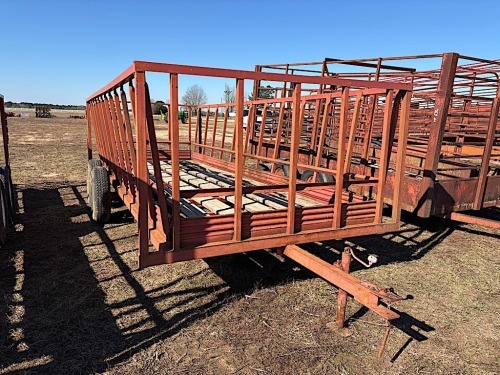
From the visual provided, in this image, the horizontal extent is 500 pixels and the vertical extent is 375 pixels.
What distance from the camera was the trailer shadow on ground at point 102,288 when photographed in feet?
9.43

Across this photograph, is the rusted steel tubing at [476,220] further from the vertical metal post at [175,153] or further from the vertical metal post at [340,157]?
the vertical metal post at [175,153]

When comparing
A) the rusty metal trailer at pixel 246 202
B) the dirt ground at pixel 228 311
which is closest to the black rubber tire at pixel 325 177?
the dirt ground at pixel 228 311

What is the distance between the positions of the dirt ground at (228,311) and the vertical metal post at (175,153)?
0.90 metres

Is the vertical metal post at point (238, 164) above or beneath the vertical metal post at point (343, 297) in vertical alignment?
above

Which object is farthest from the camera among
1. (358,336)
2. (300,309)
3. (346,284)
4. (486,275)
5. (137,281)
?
(486,275)

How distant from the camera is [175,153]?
2.69m

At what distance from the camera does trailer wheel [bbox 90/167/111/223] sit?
536 cm

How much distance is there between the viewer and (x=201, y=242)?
293 centimetres

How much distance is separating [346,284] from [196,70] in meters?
1.84

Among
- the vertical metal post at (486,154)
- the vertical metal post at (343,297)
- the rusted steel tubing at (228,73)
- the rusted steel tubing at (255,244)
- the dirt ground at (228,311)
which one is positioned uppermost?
the rusted steel tubing at (228,73)

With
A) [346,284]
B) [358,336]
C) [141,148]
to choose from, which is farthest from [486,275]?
[141,148]

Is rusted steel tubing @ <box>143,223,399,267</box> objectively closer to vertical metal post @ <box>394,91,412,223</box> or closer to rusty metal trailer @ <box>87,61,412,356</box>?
rusty metal trailer @ <box>87,61,412,356</box>

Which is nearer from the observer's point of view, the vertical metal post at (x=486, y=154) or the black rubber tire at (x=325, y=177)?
the vertical metal post at (x=486, y=154)

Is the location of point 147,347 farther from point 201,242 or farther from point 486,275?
point 486,275
